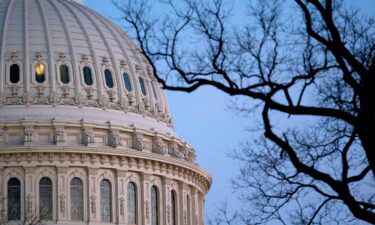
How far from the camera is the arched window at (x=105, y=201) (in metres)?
95.1

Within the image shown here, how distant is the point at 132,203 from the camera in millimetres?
97312

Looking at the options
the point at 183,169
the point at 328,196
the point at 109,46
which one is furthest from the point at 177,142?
the point at 328,196

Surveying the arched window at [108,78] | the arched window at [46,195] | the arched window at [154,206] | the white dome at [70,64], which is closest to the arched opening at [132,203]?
the arched window at [154,206]

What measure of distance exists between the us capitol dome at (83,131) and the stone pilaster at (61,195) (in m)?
0.07

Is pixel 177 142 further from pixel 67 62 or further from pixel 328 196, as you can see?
pixel 328 196

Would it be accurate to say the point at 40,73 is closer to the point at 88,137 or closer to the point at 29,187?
the point at 88,137

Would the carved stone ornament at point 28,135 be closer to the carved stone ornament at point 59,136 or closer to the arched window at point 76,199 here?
the carved stone ornament at point 59,136

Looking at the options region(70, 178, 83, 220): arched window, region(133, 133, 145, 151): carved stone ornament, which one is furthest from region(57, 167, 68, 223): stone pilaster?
region(133, 133, 145, 151): carved stone ornament

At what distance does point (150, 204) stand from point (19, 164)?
421 inches

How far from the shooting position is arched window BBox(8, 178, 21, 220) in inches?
3636

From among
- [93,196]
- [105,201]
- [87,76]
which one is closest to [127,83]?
[87,76]

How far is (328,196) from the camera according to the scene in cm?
3020

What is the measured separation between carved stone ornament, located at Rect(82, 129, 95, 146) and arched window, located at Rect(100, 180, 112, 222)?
10.2 ft

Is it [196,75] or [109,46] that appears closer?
[196,75]
